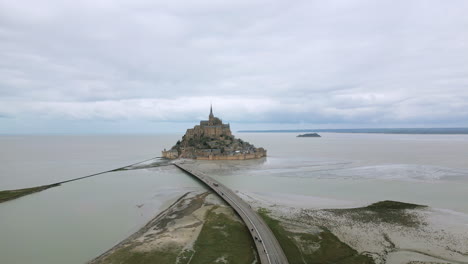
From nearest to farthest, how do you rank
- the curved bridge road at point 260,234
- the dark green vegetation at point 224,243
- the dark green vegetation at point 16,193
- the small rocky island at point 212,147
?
the curved bridge road at point 260,234, the dark green vegetation at point 224,243, the dark green vegetation at point 16,193, the small rocky island at point 212,147

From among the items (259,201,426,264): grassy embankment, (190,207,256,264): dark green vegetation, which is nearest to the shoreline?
(190,207,256,264): dark green vegetation

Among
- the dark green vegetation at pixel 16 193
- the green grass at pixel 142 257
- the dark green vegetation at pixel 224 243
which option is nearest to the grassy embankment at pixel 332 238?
the dark green vegetation at pixel 224 243

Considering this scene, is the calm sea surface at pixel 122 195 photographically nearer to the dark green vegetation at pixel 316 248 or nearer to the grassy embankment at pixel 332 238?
the grassy embankment at pixel 332 238

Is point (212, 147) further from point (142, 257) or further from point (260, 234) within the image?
point (142, 257)

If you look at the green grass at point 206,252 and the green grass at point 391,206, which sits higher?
the green grass at point 206,252

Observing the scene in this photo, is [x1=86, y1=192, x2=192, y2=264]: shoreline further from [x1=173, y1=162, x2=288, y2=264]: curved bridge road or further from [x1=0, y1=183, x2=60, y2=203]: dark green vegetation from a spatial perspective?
[x1=0, y1=183, x2=60, y2=203]: dark green vegetation

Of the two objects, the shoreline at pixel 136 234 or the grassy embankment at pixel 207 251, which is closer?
the grassy embankment at pixel 207 251

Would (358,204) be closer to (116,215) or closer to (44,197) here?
(116,215)
